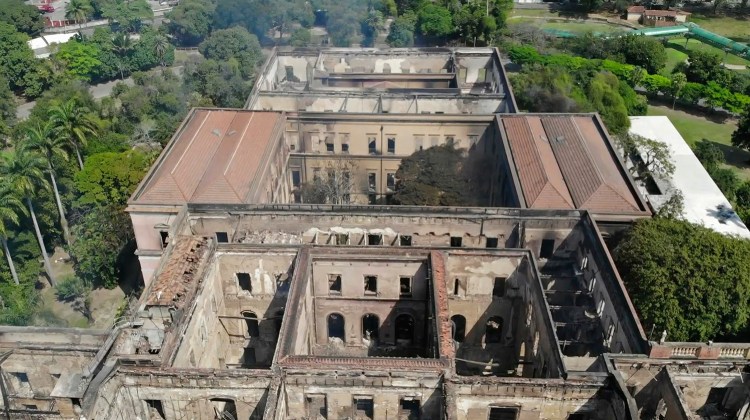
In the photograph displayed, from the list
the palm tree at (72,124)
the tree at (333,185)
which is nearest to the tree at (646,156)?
the tree at (333,185)

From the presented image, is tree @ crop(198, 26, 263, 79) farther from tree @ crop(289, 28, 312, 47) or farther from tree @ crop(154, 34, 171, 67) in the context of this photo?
tree @ crop(154, 34, 171, 67)

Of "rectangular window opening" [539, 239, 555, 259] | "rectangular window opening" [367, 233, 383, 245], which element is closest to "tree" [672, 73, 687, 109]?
"rectangular window opening" [539, 239, 555, 259]

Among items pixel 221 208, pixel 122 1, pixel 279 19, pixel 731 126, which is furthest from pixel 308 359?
pixel 122 1

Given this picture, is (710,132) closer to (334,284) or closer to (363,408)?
(334,284)

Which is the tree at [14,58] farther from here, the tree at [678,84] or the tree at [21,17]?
the tree at [678,84]

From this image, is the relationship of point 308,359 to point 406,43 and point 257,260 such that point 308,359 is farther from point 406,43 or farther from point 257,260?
point 406,43

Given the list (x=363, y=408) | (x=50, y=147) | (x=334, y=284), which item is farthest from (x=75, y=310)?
(x=363, y=408)
